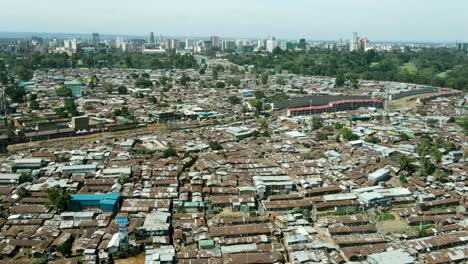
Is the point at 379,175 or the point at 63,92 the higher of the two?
the point at 63,92

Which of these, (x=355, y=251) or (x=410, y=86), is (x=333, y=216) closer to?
(x=355, y=251)

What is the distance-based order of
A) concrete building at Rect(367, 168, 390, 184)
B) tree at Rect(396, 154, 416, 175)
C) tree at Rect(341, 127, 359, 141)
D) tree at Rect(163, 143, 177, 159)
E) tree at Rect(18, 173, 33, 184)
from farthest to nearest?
tree at Rect(341, 127, 359, 141), tree at Rect(163, 143, 177, 159), tree at Rect(396, 154, 416, 175), concrete building at Rect(367, 168, 390, 184), tree at Rect(18, 173, 33, 184)

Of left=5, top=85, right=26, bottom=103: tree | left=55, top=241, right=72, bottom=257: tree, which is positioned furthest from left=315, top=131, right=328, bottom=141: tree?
left=5, top=85, right=26, bottom=103: tree

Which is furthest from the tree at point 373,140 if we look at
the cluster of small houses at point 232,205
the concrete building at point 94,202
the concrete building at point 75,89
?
the concrete building at point 75,89

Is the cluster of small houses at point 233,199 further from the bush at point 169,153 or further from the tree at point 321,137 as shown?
the tree at point 321,137

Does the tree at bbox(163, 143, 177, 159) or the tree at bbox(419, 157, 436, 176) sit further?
the tree at bbox(163, 143, 177, 159)

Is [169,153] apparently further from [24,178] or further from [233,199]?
[24,178]

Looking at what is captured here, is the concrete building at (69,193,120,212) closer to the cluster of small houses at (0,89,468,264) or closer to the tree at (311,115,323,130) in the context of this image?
the cluster of small houses at (0,89,468,264)

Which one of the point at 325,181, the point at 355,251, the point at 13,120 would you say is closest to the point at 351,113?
the point at 325,181

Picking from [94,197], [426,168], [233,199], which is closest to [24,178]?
[94,197]
